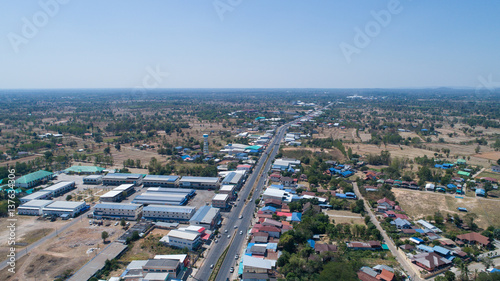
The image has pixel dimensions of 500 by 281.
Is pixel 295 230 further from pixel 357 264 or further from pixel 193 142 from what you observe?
pixel 193 142

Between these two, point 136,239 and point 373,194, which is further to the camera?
point 373,194

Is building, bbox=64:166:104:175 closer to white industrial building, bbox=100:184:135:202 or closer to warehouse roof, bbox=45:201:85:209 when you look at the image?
white industrial building, bbox=100:184:135:202

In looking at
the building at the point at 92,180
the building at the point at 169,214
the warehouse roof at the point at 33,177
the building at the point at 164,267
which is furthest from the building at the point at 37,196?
the building at the point at 164,267

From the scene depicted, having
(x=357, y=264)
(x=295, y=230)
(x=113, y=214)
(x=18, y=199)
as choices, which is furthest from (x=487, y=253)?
(x=18, y=199)

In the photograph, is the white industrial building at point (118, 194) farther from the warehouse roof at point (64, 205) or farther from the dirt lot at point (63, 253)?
the dirt lot at point (63, 253)

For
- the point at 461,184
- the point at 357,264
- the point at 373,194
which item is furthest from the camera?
the point at 461,184

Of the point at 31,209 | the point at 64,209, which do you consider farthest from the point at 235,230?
the point at 31,209

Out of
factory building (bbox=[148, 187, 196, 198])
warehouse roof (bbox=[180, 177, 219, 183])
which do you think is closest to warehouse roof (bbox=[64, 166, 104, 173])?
factory building (bbox=[148, 187, 196, 198])
